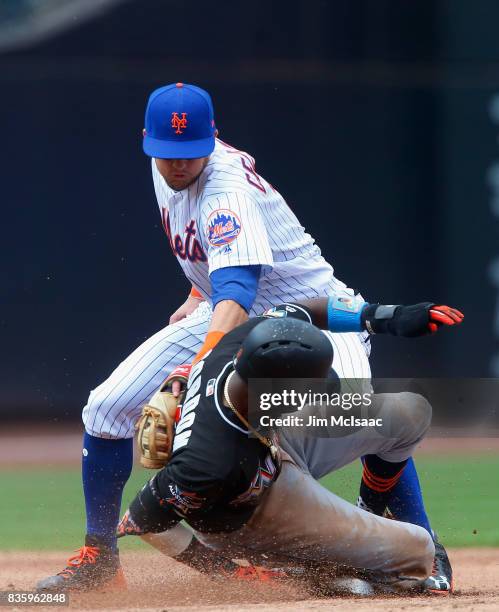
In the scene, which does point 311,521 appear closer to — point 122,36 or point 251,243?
point 251,243

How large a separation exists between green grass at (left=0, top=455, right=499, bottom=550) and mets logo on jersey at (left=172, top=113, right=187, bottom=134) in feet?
5.97

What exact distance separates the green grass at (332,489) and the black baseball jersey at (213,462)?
67.3 inches

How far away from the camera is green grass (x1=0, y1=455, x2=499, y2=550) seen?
4.68 m

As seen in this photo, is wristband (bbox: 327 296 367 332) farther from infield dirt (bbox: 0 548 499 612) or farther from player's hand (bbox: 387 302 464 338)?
infield dirt (bbox: 0 548 499 612)

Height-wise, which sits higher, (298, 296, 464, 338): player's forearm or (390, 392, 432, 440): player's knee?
(298, 296, 464, 338): player's forearm

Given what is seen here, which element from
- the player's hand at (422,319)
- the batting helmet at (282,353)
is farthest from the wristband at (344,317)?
the batting helmet at (282,353)

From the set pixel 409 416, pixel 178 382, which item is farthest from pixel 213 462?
pixel 409 416

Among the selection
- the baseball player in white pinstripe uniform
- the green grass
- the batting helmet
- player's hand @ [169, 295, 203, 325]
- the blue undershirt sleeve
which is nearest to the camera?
Result: the batting helmet

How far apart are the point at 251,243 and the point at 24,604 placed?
4.05 ft

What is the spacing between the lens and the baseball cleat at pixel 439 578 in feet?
10.8

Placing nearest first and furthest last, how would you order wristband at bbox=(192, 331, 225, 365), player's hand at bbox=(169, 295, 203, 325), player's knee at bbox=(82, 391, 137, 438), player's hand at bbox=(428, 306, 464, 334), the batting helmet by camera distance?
the batting helmet → player's hand at bbox=(428, 306, 464, 334) → wristband at bbox=(192, 331, 225, 365) → player's knee at bbox=(82, 391, 137, 438) → player's hand at bbox=(169, 295, 203, 325)

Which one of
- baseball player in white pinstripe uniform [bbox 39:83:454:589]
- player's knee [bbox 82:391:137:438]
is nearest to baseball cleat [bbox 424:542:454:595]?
baseball player in white pinstripe uniform [bbox 39:83:454:589]

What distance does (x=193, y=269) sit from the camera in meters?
3.69

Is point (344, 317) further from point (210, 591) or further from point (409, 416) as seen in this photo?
point (210, 591)
